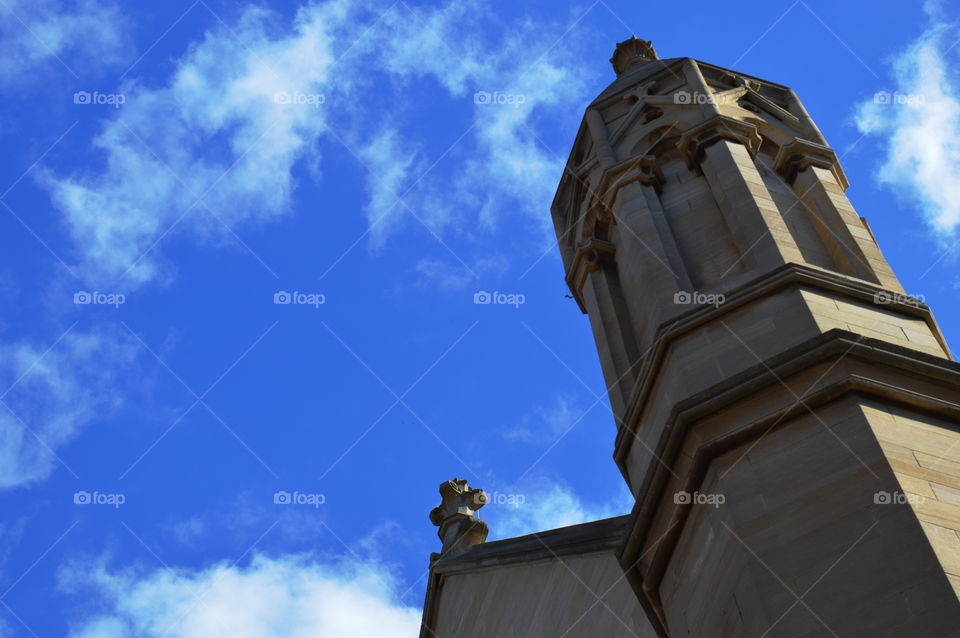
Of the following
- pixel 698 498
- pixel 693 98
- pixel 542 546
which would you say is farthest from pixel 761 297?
pixel 542 546

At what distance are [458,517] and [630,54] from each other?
6.39 metres

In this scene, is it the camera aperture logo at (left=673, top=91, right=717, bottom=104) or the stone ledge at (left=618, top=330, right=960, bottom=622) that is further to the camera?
the camera aperture logo at (left=673, top=91, right=717, bottom=104)

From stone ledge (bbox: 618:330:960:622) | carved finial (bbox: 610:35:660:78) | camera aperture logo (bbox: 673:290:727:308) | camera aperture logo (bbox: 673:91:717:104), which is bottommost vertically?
stone ledge (bbox: 618:330:960:622)

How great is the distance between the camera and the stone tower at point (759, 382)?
255 inches

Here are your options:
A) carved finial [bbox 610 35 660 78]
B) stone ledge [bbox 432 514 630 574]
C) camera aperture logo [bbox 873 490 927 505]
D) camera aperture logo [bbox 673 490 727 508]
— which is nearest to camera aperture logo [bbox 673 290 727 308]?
camera aperture logo [bbox 673 490 727 508]

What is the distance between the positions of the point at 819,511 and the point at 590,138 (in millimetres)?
6980

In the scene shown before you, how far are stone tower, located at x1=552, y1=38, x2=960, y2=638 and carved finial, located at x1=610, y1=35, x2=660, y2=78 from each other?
2.50 meters

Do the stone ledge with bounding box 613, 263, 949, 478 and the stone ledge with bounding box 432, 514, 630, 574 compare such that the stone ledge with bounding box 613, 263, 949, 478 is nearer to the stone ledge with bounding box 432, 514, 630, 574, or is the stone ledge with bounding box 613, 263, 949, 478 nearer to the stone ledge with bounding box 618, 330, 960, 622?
the stone ledge with bounding box 618, 330, 960, 622

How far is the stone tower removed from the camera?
649 cm

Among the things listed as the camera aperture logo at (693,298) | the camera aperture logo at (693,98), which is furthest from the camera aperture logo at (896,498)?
the camera aperture logo at (693,98)

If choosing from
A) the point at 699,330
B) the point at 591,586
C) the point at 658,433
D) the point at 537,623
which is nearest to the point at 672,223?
the point at 699,330

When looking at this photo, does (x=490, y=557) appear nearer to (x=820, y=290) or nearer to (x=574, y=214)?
(x=574, y=214)

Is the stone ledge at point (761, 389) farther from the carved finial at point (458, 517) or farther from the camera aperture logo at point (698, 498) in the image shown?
the carved finial at point (458, 517)

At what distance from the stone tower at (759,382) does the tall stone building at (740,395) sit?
0.02 metres
